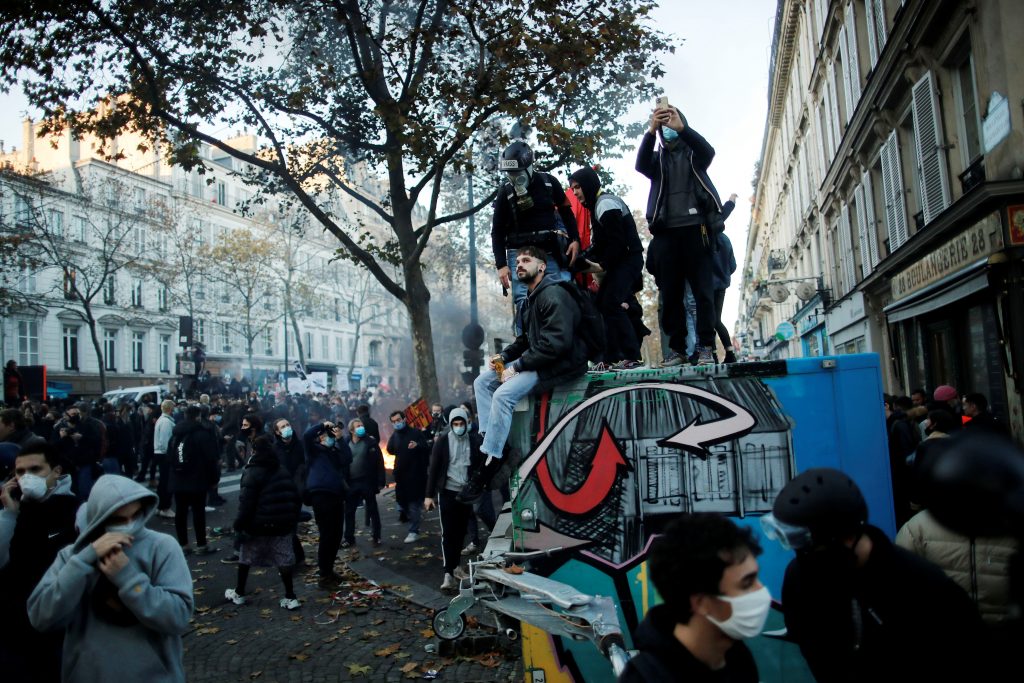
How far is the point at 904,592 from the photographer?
2.27 meters

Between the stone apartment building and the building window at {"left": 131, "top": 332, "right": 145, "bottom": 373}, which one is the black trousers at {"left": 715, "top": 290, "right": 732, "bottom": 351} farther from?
the building window at {"left": 131, "top": 332, "right": 145, "bottom": 373}

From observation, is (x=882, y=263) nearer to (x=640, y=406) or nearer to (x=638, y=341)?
(x=638, y=341)

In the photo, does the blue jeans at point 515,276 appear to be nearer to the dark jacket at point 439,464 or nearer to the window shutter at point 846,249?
the dark jacket at point 439,464

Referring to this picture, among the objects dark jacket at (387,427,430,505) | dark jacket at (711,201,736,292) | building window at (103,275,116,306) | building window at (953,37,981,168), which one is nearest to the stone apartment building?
building window at (953,37,981,168)

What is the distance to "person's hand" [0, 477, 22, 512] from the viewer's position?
349 cm

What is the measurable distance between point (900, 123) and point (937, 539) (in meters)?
14.7

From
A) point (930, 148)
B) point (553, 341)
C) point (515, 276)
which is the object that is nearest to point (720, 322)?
point (515, 276)

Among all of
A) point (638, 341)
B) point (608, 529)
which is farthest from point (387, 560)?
point (608, 529)

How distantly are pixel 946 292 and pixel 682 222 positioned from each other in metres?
9.19

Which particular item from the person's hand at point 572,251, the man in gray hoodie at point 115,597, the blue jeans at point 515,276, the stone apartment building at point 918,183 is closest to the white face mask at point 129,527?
the man in gray hoodie at point 115,597

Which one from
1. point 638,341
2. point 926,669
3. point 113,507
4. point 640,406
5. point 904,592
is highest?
point 638,341

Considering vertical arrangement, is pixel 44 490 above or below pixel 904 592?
above

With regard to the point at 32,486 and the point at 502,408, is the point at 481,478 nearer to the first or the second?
the point at 502,408

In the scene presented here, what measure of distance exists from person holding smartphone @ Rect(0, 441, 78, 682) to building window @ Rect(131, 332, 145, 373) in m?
43.5
